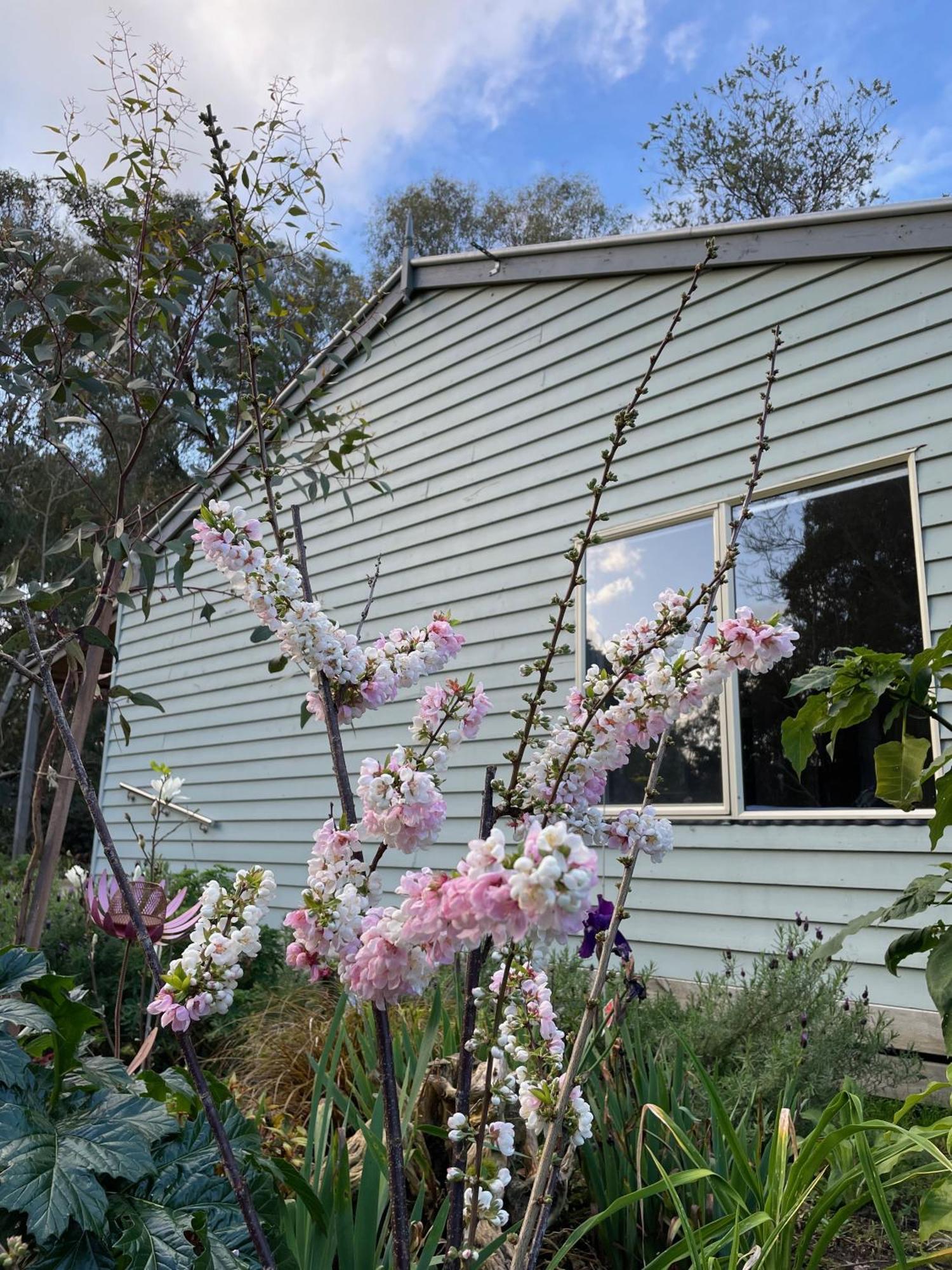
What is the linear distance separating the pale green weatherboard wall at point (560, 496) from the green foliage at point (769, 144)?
41.1 ft

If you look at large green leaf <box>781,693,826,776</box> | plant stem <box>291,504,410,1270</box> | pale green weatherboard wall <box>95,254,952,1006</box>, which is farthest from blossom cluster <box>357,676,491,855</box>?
pale green weatherboard wall <box>95,254,952,1006</box>

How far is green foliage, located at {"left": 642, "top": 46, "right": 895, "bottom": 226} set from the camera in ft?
53.6

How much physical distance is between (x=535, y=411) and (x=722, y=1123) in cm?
450

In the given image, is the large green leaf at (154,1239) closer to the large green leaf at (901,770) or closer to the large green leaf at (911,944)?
the large green leaf at (911,944)

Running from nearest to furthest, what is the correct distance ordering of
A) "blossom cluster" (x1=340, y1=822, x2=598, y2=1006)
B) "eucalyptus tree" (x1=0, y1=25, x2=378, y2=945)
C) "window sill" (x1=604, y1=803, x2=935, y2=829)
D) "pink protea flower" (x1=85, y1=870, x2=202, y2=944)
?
1. "blossom cluster" (x1=340, y1=822, x2=598, y2=1006)
2. "pink protea flower" (x1=85, y1=870, x2=202, y2=944)
3. "eucalyptus tree" (x1=0, y1=25, x2=378, y2=945)
4. "window sill" (x1=604, y1=803, x2=935, y2=829)

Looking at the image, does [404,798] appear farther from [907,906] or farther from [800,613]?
[800,613]

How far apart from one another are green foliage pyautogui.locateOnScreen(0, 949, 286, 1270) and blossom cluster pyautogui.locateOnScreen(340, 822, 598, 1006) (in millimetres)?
562

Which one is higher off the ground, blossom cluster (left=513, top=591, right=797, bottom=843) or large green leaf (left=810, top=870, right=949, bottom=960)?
blossom cluster (left=513, top=591, right=797, bottom=843)

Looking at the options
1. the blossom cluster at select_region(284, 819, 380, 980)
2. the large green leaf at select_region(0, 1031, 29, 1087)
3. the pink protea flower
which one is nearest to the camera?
the blossom cluster at select_region(284, 819, 380, 980)

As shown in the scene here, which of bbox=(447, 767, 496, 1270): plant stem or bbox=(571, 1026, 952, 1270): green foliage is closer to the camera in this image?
bbox=(447, 767, 496, 1270): plant stem

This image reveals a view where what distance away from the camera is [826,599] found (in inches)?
161

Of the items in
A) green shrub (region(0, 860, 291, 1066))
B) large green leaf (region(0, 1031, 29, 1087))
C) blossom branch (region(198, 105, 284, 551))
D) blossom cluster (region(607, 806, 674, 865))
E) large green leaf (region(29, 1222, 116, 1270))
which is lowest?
green shrub (region(0, 860, 291, 1066))

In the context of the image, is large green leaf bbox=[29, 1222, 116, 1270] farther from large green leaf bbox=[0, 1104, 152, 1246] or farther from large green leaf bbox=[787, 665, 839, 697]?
large green leaf bbox=[787, 665, 839, 697]

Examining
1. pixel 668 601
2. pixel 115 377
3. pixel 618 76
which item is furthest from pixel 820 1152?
pixel 618 76
